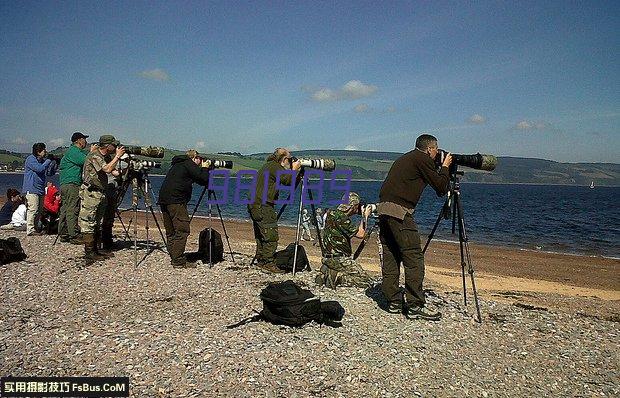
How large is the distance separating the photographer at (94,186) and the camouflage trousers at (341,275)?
5297 mm

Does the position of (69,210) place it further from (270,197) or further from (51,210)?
(270,197)

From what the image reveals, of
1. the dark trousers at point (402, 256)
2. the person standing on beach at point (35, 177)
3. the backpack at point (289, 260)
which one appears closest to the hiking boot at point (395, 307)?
the dark trousers at point (402, 256)

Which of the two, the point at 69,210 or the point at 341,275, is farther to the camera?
the point at 69,210

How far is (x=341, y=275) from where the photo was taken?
8891 millimetres

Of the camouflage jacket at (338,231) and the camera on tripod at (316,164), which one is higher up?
the camera on tripod at (316,164)

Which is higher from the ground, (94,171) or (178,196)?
(94,171)

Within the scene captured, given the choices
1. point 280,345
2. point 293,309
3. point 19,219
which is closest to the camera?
point 280,345

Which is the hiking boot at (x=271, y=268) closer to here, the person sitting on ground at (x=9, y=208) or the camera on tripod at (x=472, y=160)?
the camera on tripod at (x=472, y=160)

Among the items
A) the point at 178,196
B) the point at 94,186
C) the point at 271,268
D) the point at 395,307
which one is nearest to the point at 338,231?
the point at 271,268

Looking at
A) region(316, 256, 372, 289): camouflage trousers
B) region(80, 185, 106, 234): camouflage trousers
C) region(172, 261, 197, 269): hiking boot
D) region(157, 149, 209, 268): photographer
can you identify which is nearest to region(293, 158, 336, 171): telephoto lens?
region(316, 256, 372, 289): camouflage trousers

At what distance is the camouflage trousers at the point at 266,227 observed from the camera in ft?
31.3

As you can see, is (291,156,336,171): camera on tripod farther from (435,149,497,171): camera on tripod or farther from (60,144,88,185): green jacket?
(60,144,88,185): green jacket

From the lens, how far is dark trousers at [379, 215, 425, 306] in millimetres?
6703

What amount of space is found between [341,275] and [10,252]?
26.4 ft
